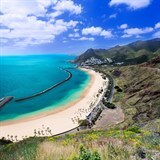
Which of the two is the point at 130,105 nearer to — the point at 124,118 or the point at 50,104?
the point at 124,118

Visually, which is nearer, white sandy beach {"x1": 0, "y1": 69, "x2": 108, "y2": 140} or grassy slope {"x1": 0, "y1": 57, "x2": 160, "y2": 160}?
grassy slope {"x1": 0, "y1": 57, "x2": 160, "y2": 160}

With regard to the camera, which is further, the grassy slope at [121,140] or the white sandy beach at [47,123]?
the white sandy beach at [47,123]

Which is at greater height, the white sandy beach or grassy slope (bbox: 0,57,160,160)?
grassy slope (bbox: 0,57,160,160)

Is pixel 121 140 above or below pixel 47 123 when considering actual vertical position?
above

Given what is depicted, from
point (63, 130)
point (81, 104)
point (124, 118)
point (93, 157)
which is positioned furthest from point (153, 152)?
point (81, 104)

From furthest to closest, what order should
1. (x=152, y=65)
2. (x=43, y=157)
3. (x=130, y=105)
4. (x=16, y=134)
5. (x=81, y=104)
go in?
(x=152, y=65)
(x=81, y=104)
(x=130, y=105)
(x=16, y=134)
(x=43, y=157)

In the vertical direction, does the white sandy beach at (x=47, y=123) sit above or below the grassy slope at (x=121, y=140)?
below

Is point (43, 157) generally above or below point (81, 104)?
above

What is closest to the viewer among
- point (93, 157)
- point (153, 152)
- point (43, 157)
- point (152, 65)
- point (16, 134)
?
point (93, 157)

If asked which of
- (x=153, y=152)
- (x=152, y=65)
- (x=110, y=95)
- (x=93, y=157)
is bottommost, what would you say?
(x=110, y=95)

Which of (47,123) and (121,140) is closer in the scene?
(121,140)

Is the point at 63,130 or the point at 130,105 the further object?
the point at 130,105
